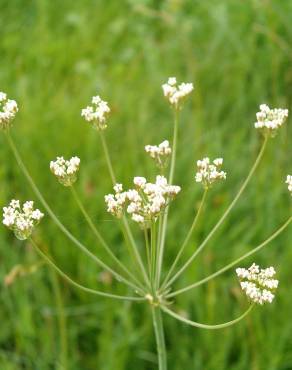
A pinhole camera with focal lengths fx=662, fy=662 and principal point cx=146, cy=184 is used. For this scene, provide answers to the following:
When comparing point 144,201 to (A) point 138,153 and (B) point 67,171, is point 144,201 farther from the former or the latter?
(A) point 138,153

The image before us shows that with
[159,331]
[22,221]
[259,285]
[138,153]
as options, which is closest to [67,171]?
[22,221]

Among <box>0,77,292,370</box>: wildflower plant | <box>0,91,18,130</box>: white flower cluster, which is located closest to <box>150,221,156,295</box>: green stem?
<box>0,77,292,370</box>: wildflower plant

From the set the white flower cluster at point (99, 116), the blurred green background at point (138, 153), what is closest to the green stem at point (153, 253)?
the white flower cluster at point (99, 116)

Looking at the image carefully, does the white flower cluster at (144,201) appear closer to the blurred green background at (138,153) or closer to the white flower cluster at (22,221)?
the white flower cluster at (22,221)

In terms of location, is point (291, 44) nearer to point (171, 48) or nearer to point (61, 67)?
point (171, 48)

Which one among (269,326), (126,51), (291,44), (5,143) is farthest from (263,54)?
(269,326)

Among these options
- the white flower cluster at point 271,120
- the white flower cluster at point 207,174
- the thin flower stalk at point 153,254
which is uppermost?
the white flower cluster at point 271,120
